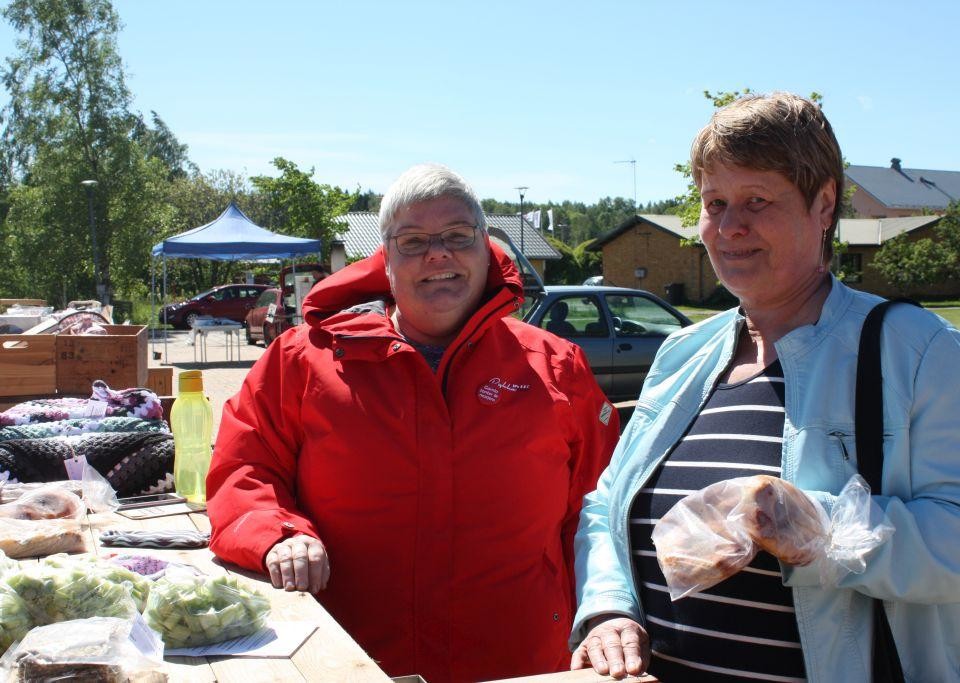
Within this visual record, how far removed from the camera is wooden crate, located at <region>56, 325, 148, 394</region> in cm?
498

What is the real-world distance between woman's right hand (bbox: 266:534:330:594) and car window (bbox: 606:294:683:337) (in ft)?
30.2

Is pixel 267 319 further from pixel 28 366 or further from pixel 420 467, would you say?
pixel 420 467

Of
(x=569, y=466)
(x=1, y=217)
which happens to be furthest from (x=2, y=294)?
(x=569, y=466)

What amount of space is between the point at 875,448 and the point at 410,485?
3.92 ft

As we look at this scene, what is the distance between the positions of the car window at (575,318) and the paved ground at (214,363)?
418 cm

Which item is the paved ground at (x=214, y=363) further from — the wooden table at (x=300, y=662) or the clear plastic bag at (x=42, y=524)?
the wooden table at (x=300, y=662)

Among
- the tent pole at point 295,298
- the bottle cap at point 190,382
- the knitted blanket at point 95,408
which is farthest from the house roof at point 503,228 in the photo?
the bottle cap at point 190,382

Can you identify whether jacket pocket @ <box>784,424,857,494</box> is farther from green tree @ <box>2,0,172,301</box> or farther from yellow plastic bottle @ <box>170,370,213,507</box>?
green tree @ <box>2,0,172,301</box>

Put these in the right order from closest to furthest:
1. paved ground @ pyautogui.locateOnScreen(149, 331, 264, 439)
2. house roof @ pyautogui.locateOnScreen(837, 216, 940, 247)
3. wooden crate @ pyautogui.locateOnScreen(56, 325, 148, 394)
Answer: wooden crate @ pyautogui.locateOnScreen(56, 325, 148, 394) < paved ground @ pyautogui.locateOnScreen(149, 331, 264, 439) < house roof @ pyautogui.locateOnScreen(837, 216, 940, 247)

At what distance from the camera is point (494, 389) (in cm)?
246

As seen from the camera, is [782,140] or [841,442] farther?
[782,140]

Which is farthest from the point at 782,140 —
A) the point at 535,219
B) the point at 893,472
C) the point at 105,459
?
the point at 535,219

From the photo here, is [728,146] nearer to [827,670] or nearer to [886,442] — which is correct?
[886,442]

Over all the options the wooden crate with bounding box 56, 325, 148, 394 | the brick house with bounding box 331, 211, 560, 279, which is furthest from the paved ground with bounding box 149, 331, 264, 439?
the brick house with bounding box 331, 211, 560, 279
